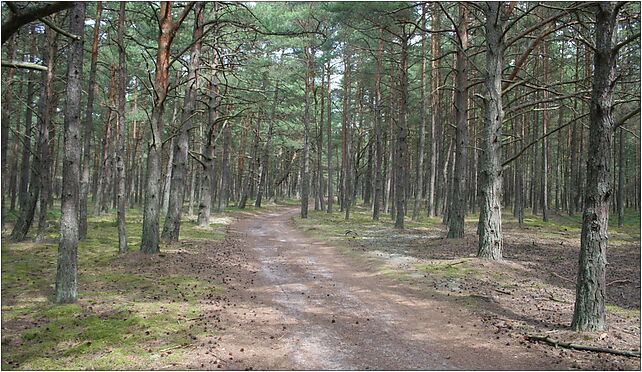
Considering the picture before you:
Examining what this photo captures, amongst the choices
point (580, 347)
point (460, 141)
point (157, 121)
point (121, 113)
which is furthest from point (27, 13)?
point (460, 141)

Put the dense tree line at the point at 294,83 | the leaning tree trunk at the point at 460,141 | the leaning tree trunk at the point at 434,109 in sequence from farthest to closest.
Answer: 1. the leaning tree trunk at the point at 434,109
2. the leaning tree trunk at the point at 460,141
3. the dense tree line at the point at 294,83

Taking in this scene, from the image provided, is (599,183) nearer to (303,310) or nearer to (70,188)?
(303,310)

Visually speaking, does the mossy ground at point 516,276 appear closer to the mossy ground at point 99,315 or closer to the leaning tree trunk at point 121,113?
the mossy ground at point 99,315

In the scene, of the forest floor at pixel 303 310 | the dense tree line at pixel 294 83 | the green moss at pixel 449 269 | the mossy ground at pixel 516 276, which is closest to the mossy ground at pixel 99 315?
the forest floor at pixel 303 310

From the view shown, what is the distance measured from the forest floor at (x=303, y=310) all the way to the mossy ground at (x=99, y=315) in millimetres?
27

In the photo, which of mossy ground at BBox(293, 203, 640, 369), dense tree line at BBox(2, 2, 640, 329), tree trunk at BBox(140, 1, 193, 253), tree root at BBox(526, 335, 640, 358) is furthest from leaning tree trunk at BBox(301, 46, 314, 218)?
tree root at BBox(526, 335, 640, 358)

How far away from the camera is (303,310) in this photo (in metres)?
7.38

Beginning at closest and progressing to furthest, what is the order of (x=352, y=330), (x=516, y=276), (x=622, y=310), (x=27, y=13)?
(x=27, y=13) < (x=352, y=330) < (x=622, y=310) < (x=516, y=276)

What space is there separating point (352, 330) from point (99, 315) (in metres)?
4.16

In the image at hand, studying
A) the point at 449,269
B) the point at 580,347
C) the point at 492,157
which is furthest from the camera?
the point at 492,157

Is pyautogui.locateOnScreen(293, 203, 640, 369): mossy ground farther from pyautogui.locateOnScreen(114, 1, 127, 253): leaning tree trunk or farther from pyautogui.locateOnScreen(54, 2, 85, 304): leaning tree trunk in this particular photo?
pyautogui.locateOnScreen(114, 1, 127, 253): leaning tree trunk

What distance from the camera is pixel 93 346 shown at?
5.41 metres

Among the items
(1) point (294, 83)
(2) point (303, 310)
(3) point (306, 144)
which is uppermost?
(1) point (294, 83)

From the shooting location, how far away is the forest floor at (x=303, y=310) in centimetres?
521
